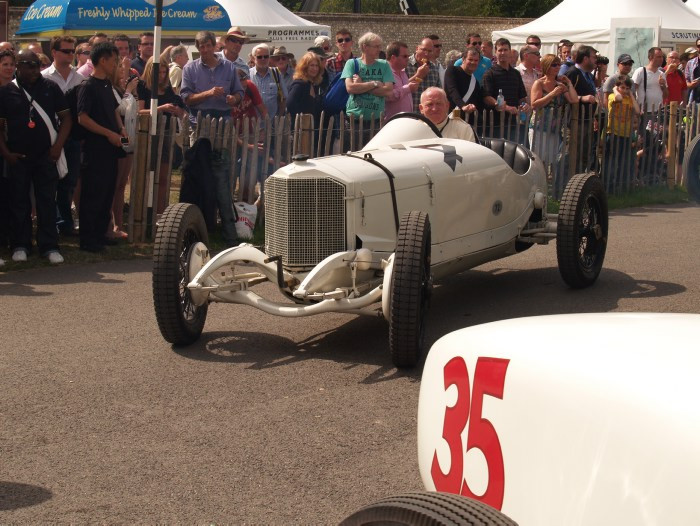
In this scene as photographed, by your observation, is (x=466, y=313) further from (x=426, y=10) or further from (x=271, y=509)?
(x=426, y=10)

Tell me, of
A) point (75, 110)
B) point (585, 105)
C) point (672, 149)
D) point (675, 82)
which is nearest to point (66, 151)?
point (75, 110)

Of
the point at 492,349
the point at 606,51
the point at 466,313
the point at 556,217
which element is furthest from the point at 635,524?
the point at 606,51

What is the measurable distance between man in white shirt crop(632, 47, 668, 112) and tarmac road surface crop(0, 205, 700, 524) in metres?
7.83

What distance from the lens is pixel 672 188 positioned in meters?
16.9

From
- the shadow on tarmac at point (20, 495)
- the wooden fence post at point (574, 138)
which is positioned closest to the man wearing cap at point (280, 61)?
the wooden fence post at point (574, 138)

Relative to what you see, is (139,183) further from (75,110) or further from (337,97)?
(337,97)

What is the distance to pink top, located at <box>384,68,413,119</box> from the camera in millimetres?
13189

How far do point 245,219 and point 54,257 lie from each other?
219 centimetres

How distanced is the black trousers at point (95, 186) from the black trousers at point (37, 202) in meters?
0.36

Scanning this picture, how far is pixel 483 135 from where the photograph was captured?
555 inches

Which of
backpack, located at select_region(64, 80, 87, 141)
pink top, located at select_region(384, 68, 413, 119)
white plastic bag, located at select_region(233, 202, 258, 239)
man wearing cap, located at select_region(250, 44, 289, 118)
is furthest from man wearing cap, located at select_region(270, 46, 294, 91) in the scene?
backpack, located at select_region(64, 80, 87, 141)

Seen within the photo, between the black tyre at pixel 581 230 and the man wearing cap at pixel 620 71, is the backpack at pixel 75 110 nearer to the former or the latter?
the black tyre at pixel 581 230

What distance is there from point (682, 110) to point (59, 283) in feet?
36.9

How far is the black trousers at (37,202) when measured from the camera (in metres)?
10.2
